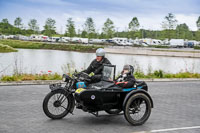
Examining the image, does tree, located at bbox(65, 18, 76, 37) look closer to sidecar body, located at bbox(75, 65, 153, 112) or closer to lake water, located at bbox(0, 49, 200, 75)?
lake water, located at bbox(0, 49, 200, 75)

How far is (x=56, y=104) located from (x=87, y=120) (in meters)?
0.87

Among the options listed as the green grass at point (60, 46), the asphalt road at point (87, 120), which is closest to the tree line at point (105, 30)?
the green grass at point (60, 46)

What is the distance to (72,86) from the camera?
22.2 feet

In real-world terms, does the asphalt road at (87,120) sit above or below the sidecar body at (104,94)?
below

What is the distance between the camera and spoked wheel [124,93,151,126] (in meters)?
6.49

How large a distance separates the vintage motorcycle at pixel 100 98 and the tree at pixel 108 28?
95.7m

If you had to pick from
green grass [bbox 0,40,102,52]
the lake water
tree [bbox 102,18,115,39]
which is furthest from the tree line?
the lake water

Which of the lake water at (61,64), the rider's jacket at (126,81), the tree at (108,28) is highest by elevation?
the tree at (108,28)

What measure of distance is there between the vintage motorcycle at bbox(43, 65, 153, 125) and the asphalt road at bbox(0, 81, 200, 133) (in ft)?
0.77

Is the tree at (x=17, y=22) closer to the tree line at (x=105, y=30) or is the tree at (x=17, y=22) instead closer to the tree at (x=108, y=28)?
the tree line at (x=105, y=30)

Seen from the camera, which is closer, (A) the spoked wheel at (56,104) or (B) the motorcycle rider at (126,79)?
(A) the spoked wheel at (56,104)

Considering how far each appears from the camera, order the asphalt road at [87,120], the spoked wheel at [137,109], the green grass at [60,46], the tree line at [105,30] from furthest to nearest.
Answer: the tree line at [105,30] → the green grass at [60,46] → the spoked wheel at [137,109] → the asphalt road at [87,120]

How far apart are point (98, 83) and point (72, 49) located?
65.6 meters

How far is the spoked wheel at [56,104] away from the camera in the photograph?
657 centimetres
